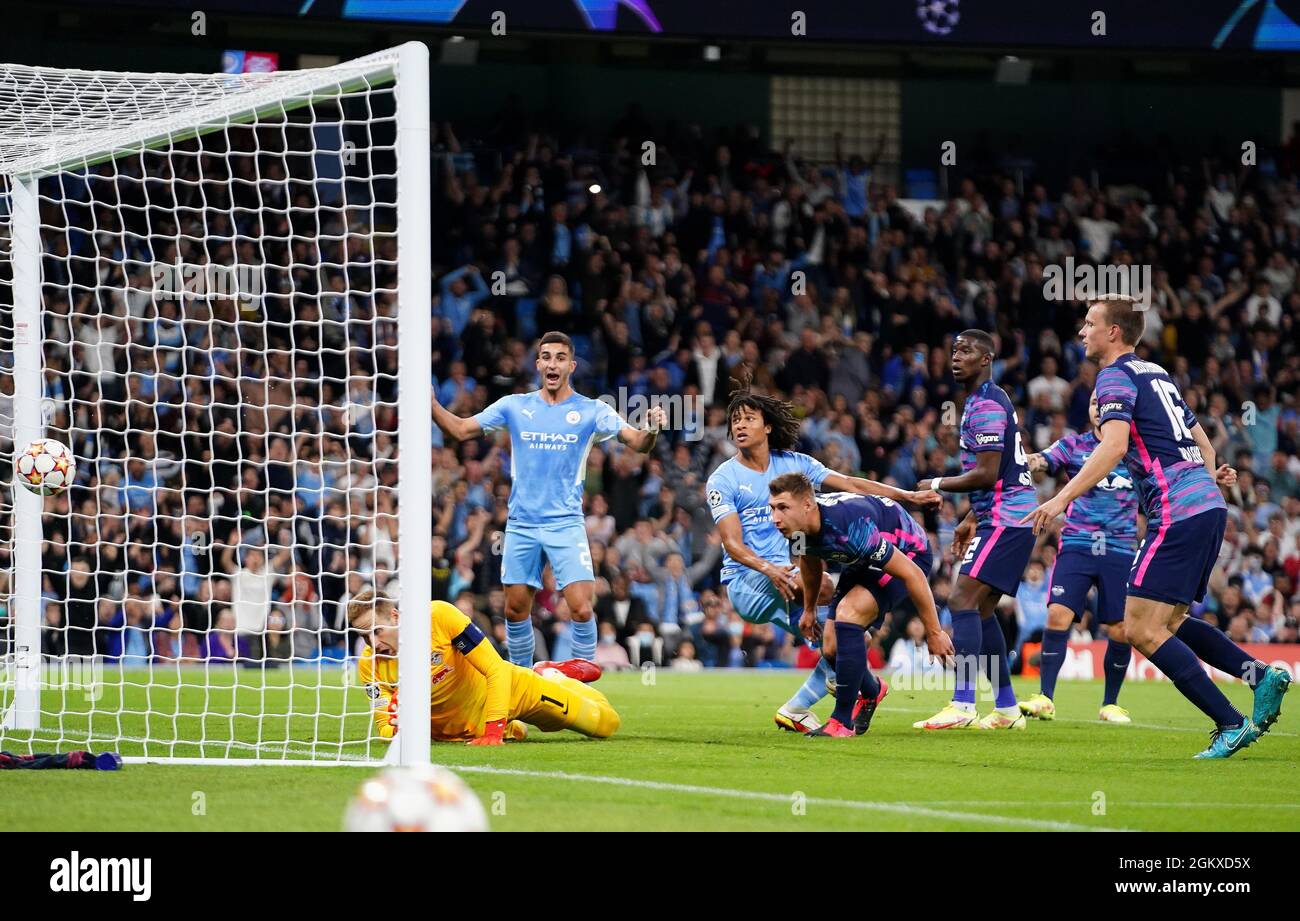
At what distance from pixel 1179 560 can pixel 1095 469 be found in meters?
0.59

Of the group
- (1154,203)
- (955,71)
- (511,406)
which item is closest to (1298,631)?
(1154,203)

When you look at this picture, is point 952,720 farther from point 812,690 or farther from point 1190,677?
point 1190,677

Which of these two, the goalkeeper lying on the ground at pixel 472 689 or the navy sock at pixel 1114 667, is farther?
the navy sock at pixel 1114 667

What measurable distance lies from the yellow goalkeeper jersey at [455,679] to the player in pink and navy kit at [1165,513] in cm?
274

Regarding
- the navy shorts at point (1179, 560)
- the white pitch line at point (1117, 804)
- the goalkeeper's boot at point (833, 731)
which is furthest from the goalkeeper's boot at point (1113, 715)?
the white pitch line at point (1117, 804)

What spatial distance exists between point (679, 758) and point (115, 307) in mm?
10342

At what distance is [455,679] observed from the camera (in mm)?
8109

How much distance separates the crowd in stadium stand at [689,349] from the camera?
52.6ft

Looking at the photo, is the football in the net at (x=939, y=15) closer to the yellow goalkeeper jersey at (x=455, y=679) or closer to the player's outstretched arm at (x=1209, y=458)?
the player's outstretched arm at (x=1209, y=458)

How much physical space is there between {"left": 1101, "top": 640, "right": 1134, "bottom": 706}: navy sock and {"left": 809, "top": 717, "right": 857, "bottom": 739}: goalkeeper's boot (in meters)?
3.03

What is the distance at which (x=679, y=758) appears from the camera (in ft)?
25.6

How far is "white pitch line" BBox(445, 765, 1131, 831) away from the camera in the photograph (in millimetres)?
5668

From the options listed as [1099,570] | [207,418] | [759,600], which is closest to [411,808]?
[759,600]

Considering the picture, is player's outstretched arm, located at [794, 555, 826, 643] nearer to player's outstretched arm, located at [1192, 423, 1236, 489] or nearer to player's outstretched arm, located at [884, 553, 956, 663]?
player's outstretched arm, located at [884, 553, 956, 663]
